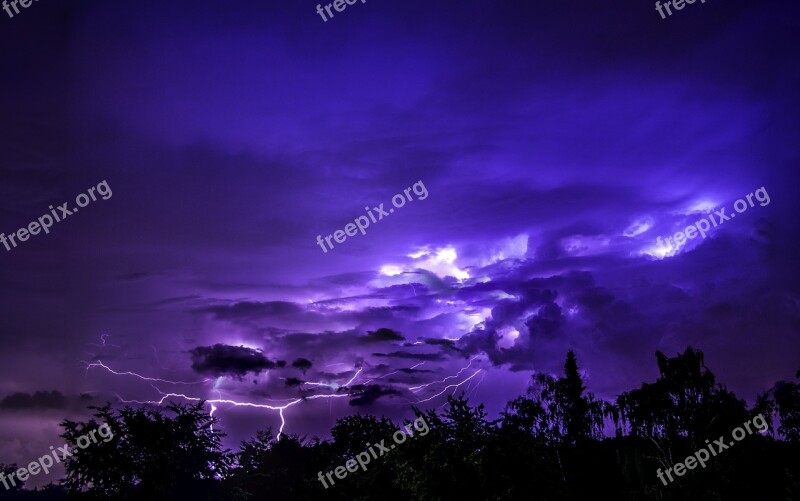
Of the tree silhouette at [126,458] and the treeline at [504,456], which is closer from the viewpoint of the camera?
the treeline at [504,456]

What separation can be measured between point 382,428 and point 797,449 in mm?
32287

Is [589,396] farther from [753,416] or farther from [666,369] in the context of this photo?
[753,416]

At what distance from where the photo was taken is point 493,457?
17.7m

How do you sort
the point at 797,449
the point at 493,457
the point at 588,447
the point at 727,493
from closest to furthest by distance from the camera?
1. the point at 493,457
2. the point at 727,493
3. the point at 797,449
4. the point at 588,447

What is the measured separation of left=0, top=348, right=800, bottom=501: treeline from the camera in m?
18.0

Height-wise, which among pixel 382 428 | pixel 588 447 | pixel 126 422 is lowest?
pixel 588 447

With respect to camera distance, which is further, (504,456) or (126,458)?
(126,458)

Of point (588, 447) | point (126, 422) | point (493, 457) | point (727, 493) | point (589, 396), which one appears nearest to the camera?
point (493, 457)

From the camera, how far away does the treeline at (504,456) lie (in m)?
18.0

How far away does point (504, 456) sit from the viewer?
1770 cm

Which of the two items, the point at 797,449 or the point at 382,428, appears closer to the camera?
the point at 382,428

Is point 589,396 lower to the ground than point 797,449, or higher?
higher

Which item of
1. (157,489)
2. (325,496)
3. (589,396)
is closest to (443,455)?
(325,496)

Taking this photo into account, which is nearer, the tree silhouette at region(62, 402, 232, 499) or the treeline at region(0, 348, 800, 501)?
the treeline at region(0, 348, 800, 501)
